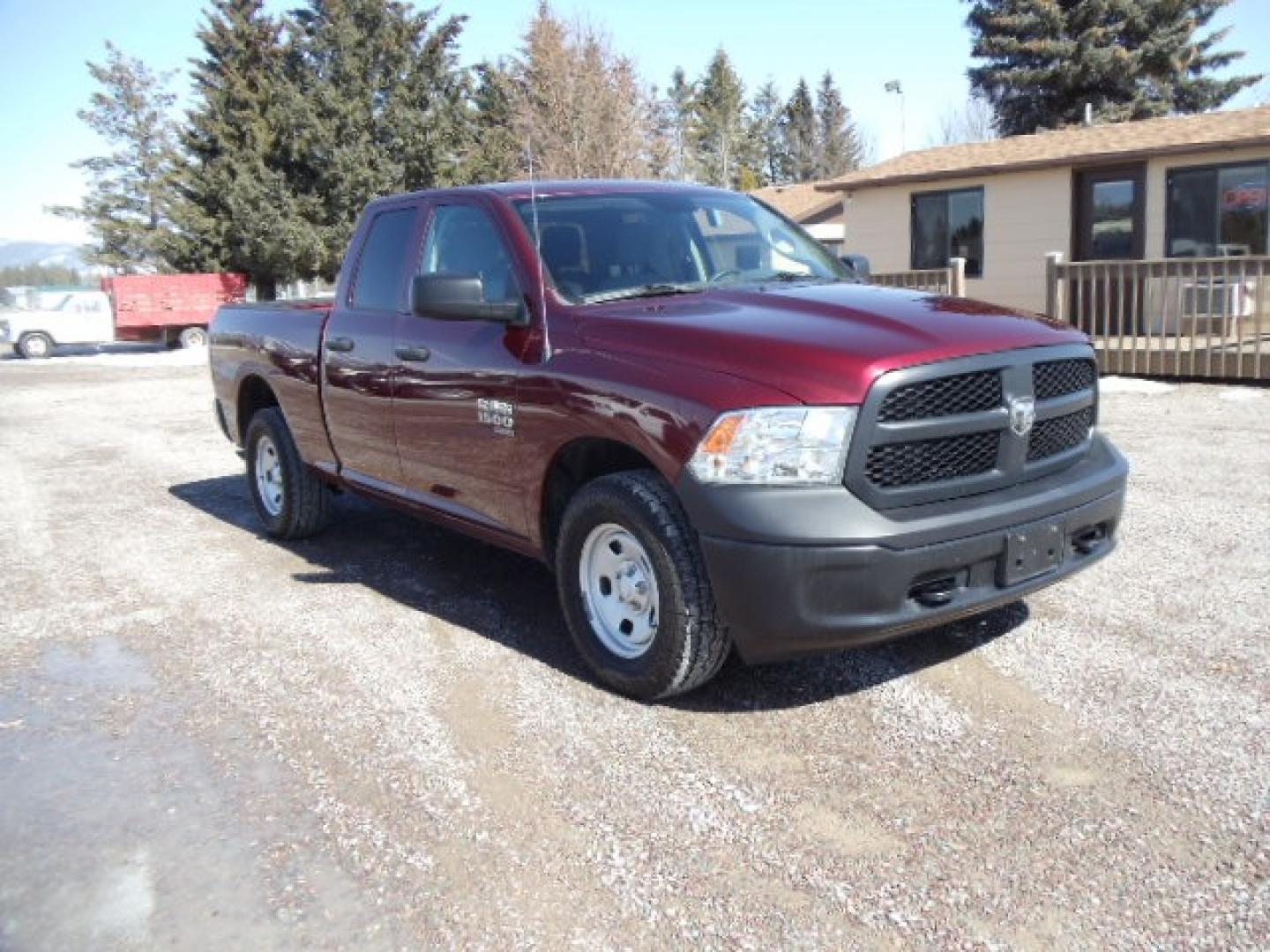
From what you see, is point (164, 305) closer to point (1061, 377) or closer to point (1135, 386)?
point (1135, 386)

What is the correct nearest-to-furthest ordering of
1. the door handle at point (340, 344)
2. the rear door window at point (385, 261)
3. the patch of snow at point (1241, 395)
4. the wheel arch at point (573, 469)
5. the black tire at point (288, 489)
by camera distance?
the wheel arch at point (573, 469)
the rear door window at point (385, 261)
the door handle at point (340, 344)
the black tire at point (288, 489)
the patch of snow at point (1241, 395)

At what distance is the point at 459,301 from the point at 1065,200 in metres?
15.0

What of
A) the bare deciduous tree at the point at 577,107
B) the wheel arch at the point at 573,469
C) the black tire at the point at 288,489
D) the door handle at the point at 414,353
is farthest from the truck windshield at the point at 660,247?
the bare deciduous tree at the point at 577,107

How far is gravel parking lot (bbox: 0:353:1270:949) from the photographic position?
8.61ft

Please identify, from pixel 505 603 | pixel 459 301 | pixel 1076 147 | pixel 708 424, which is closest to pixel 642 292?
pixel 459 301

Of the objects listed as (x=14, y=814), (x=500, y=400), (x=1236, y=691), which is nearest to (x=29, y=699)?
(x=14, y=814)

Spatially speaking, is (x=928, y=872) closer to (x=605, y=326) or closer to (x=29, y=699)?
(x=605, y=326)

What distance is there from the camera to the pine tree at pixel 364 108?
112ft

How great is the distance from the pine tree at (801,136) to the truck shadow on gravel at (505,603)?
210 feet

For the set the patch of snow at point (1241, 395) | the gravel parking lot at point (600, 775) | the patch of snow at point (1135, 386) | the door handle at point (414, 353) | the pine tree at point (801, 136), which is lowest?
the gravel parking lot at point (600, 775)

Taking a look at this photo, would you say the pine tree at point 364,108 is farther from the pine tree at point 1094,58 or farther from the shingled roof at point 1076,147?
the shingled roof at point 1076,147

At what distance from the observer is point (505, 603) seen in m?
5.12

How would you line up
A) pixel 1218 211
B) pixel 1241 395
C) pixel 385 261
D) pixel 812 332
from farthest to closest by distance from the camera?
1. pixel 1218 211
2. pixel 1241 395
3. pixel 385 261
4. pixel 812 332

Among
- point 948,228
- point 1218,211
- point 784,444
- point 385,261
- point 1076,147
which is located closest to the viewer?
point 784,444
